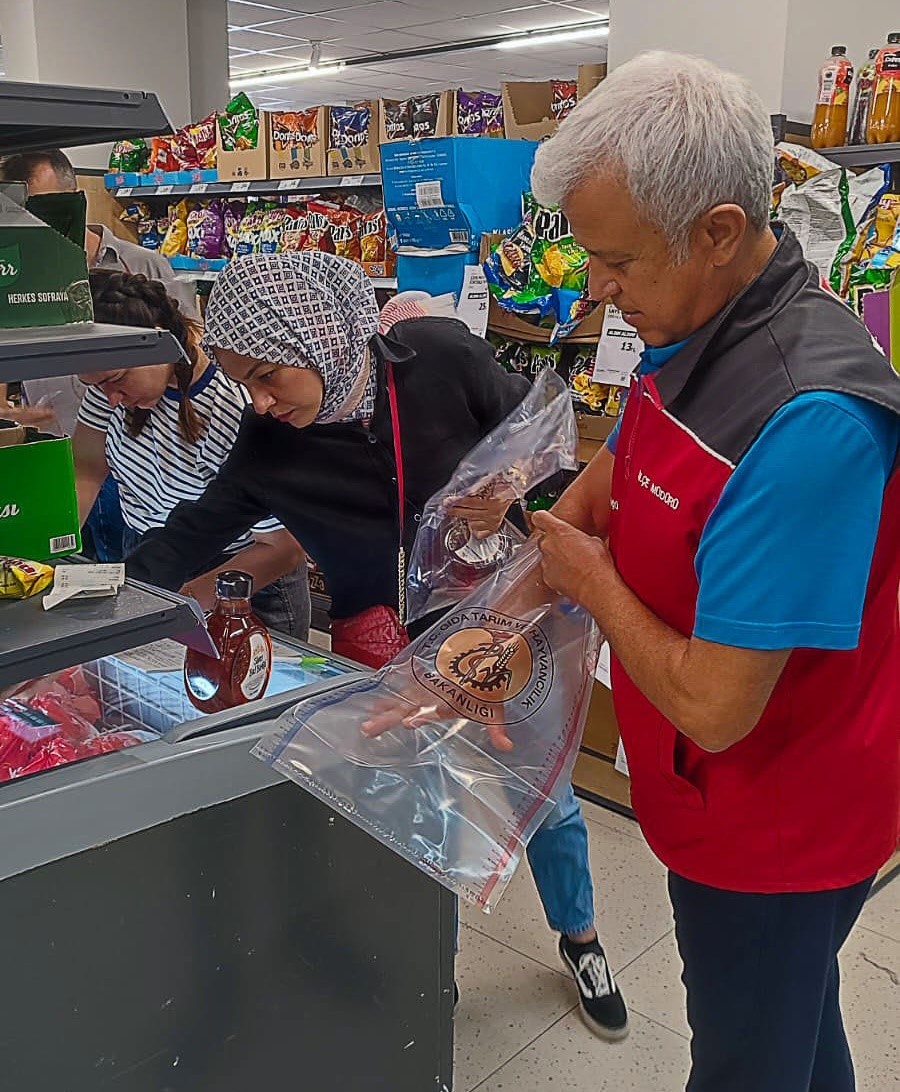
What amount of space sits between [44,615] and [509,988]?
4.79 feet

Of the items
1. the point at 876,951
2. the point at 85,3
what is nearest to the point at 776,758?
the point at 876,951

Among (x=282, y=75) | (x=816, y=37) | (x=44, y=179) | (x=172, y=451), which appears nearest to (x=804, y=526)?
(x=172, y=451)

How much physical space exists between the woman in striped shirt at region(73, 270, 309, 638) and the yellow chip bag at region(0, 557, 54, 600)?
576 millimetres

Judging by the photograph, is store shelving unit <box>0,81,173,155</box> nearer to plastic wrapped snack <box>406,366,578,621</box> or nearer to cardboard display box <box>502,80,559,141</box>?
plastic wrapped snack <box>406,366,578,621</box>

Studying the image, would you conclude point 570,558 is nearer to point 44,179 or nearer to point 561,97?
point 44,179

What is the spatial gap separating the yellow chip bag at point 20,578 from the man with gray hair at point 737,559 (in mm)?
605

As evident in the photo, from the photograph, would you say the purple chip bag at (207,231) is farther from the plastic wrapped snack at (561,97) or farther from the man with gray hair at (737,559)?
the man with gray hair at (737,559)

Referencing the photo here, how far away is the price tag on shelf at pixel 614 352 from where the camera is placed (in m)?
2.81

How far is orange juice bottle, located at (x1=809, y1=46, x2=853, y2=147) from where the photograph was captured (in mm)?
2635

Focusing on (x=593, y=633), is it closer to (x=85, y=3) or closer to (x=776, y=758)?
(x=776, y=758)

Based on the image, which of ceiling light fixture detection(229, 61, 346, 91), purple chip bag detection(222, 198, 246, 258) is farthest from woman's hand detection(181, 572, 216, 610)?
ceiling light fixture detection(229, 61, 346, 91)

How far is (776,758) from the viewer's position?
117 centimetres

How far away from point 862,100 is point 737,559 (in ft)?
6.91

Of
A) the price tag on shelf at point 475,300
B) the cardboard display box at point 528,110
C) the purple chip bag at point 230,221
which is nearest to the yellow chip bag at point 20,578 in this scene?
the price tag on shelf at point 475,300
